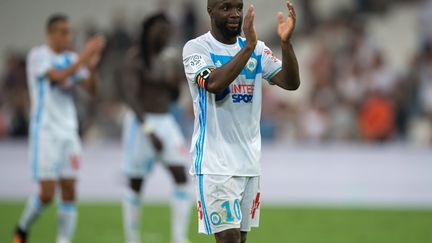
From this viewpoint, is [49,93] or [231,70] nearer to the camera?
[231,70]

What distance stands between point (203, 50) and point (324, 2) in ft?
57.2

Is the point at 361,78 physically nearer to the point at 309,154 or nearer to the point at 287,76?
the point at 309,154

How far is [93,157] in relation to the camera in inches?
701

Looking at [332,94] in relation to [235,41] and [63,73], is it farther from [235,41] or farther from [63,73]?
[235,41]

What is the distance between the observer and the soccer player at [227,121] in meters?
6.88

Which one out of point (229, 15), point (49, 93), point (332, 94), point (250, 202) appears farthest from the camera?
point (332, 94)

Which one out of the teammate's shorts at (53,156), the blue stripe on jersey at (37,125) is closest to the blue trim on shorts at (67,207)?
the teammate's shorts at (53,156)

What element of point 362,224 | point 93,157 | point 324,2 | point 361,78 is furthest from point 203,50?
point 324,2

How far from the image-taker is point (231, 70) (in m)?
6.53

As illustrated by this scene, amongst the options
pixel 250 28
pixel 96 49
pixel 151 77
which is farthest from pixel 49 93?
pixel 250 28

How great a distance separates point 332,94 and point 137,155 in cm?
1103

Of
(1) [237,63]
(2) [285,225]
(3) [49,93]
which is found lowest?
(2) [285,225]

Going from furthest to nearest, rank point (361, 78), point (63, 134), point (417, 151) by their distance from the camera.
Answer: point (361, 78), point (417, 151), point (63, 134)

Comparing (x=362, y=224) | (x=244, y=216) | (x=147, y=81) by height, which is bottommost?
(x=362, y=224)
